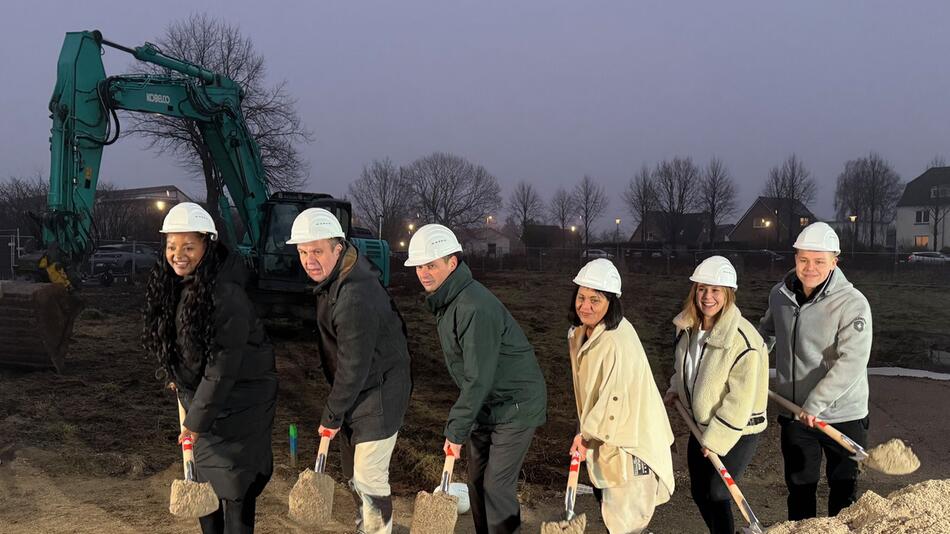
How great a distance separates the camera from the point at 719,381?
330 centimetres

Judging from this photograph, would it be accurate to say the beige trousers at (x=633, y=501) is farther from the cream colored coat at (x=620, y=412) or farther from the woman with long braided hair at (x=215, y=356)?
the woman with long braided hair at (x=215, y=356)

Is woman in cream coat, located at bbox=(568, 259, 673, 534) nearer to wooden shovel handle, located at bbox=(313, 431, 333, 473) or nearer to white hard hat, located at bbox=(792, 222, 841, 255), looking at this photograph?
white hard hat, located at bbox=(792, 222, 841, 255)

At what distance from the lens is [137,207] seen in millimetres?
35750

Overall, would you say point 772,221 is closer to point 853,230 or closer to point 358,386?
point 853,230

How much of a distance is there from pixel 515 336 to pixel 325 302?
3.28 feet

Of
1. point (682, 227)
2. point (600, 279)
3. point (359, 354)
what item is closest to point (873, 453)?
point (600, 279)

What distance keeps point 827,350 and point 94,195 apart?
35.3ft

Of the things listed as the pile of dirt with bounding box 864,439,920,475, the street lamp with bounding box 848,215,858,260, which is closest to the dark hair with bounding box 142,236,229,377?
the pile of dirt with bounding box 864,439,920,475

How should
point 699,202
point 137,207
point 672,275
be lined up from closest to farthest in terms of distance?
1. point 672,275
2. point 137,207
3. point 699,202

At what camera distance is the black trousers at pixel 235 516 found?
3.04 metres

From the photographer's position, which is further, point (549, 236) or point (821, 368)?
point (549, 236)

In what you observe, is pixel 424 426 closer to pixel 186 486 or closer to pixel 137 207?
pixel 186 486

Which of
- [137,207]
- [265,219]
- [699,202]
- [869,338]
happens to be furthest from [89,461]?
[699,202]

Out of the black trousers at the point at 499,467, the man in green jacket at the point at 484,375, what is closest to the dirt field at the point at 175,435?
the black trousers at the point at 499,467
